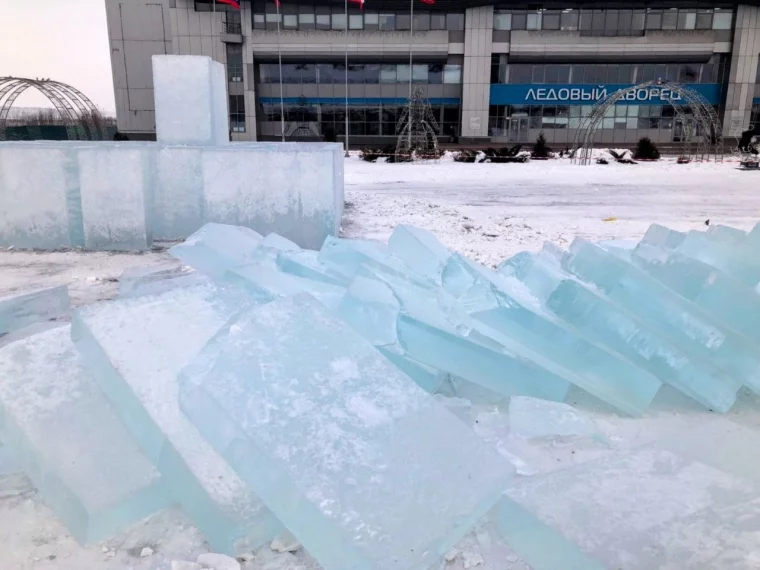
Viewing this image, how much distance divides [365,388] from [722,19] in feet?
131

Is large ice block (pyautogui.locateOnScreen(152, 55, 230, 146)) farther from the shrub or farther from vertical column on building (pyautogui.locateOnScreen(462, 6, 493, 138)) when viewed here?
vertical column on building (pyautogui.locateOnScreen(462, 6, 493, 138))

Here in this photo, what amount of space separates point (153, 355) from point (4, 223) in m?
5.38

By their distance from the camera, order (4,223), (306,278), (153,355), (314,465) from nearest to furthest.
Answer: (314,465) → (153,355) → (306,278) → (4,223)

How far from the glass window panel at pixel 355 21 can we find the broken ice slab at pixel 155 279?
103ft

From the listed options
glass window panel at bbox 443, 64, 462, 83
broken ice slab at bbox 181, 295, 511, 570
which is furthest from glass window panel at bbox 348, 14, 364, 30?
broken ice slab at bbox 181, 295, 511, 570

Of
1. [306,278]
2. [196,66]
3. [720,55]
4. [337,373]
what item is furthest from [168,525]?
[720,55]

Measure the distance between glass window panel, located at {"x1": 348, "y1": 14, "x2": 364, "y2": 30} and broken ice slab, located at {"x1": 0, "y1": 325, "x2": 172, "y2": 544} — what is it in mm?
34506

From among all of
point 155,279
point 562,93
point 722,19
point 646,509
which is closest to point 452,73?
point 562,93

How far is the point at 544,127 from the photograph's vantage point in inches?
1375

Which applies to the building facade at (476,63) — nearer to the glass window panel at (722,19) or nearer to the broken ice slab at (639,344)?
the glass window panel at (722,19)

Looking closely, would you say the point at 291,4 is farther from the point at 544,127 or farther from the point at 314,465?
the point at 314,465

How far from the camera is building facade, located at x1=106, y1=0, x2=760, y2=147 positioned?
33.1 m

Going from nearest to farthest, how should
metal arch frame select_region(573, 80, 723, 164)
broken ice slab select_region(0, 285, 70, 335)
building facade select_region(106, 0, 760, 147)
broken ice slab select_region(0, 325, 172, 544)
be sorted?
broken ice slab select_region(0, 325, 172, 544), broken ice slab select_region(0, 285, 70, 335), metal arch frame select_region(573, 80, 723, 164), building facade select_region(106, 0, 760, 147)

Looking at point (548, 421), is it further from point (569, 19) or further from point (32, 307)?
point (569, 19)
